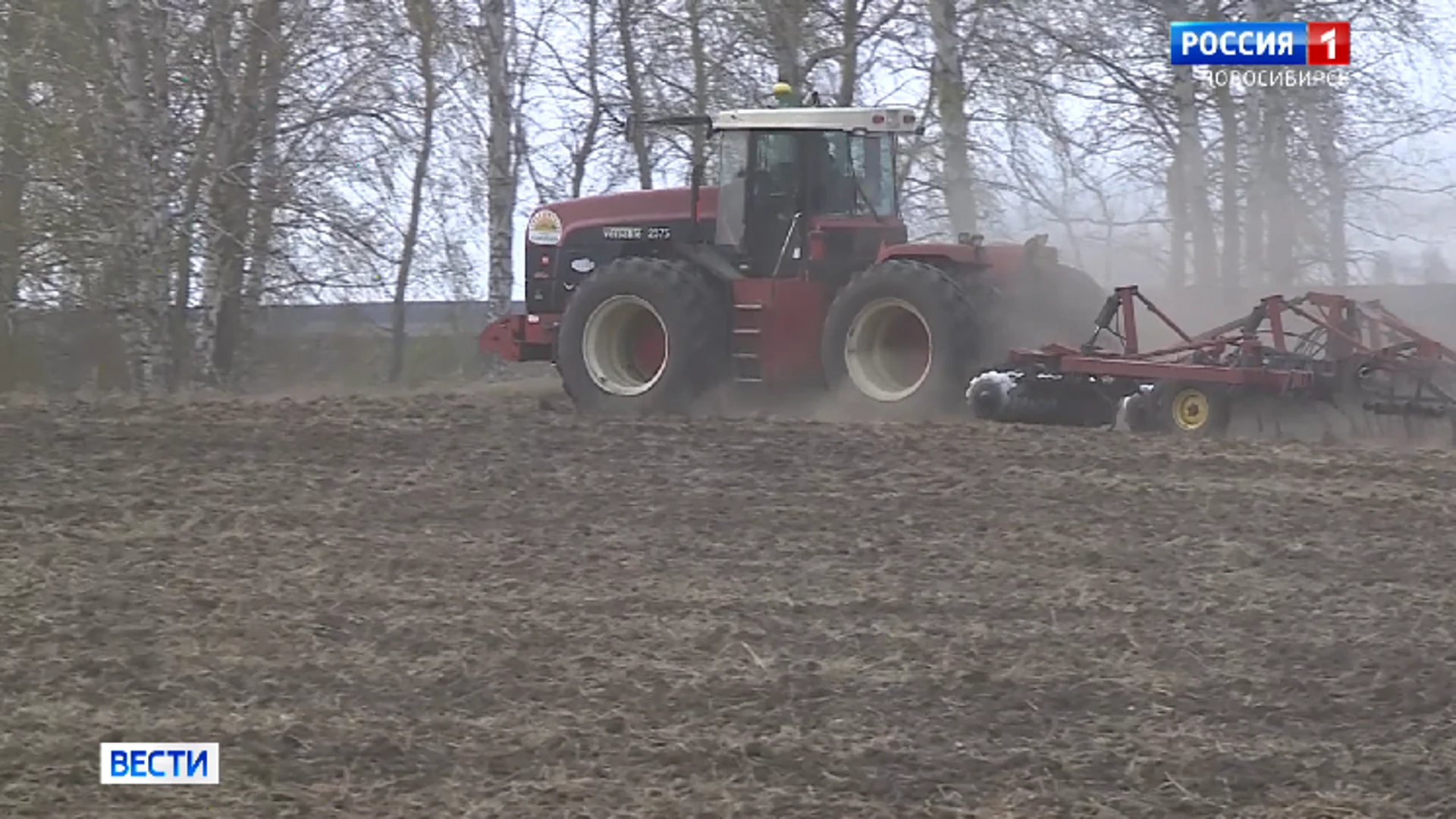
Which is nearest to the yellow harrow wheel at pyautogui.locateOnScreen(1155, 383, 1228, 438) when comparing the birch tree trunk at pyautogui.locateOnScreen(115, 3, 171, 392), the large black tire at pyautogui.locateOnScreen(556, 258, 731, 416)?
the large black tire at pyautogui.locateOnScreen(556, 258, 731, 416)

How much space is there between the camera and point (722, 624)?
18.5 ft

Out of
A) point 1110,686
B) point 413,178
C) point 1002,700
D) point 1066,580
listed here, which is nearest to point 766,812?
point 1002,700

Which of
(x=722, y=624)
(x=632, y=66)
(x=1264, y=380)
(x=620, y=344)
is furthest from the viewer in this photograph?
(x=632, y=66)

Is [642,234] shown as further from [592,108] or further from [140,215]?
[592,108]

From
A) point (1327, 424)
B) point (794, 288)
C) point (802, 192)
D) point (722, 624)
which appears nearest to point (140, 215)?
point (802, 192)

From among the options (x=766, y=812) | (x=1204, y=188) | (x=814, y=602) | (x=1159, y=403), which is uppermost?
(x=1204, y=188)

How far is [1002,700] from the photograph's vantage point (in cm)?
498

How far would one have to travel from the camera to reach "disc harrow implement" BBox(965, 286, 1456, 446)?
9.24 m

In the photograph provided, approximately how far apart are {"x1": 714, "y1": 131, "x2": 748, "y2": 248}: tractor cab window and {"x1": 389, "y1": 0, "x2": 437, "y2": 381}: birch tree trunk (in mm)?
5962

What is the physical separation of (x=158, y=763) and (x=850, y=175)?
7317 millimetres

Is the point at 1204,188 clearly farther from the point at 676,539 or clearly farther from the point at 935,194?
the point at 676,539

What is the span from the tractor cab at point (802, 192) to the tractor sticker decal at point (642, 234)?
54cm

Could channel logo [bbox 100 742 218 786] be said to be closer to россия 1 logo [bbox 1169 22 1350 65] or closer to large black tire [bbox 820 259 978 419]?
large black tire [bbox 820 259 978 419]

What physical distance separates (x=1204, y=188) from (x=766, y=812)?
45.9 ft
